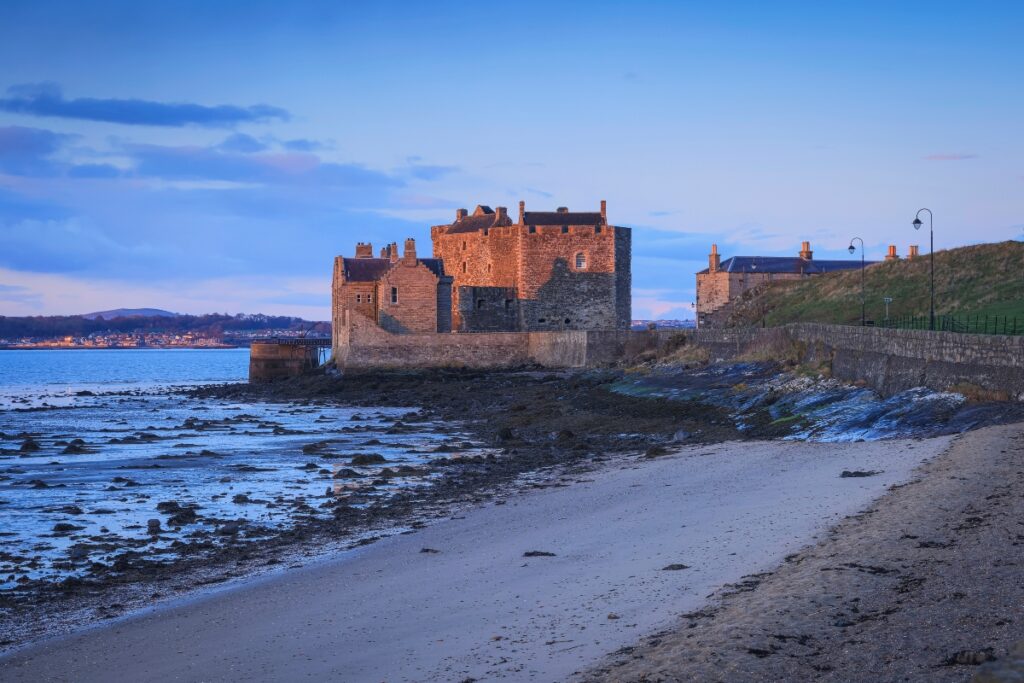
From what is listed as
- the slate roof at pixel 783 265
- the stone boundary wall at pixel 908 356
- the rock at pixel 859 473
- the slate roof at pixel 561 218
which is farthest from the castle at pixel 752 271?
the rock at pixel 859 473

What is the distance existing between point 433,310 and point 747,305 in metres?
17.4

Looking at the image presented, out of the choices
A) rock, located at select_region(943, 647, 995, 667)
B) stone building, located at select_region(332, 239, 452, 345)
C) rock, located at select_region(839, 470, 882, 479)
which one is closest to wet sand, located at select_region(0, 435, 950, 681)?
rock, located at select_region(839, 470, 882, 479)

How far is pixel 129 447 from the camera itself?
30438 mm

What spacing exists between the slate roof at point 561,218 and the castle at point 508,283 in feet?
0.19

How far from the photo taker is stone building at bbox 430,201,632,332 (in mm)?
61750

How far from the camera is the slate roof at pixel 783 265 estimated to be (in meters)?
78.2

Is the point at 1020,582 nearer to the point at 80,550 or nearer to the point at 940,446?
the point at 940,446

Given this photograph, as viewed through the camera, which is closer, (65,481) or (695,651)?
(695,651)

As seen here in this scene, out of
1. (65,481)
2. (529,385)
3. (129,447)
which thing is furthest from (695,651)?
(529,385)

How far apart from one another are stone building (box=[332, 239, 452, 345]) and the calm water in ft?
44.7

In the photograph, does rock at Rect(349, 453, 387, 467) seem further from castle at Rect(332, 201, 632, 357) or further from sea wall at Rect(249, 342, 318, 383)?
sea wall at Rect(249, 342, 318, 383)

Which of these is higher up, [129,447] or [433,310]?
[433,310]

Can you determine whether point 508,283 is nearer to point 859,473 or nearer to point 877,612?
point 859,473

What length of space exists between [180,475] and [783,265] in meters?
61.4
